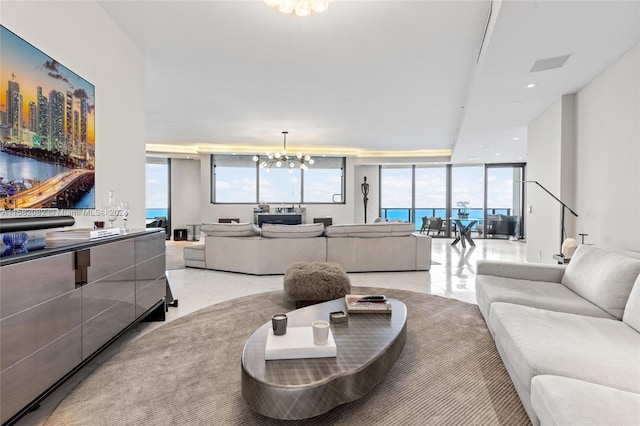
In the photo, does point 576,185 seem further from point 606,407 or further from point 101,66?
point 101,66

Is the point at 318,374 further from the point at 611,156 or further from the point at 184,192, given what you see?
the point at 184,192

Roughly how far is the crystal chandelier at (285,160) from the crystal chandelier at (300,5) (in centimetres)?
538

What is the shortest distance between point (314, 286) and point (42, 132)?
8.42 ft

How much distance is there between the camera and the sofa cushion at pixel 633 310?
1.96 meters

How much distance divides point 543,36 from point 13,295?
3910 millimetres

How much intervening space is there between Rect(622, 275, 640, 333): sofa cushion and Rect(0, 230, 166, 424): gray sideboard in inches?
127

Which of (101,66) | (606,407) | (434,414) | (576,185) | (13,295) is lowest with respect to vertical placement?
(434,414)

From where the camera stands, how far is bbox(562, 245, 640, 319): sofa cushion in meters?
2.19

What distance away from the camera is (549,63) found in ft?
10.8

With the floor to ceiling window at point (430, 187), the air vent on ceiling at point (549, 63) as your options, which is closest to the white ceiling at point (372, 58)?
the air vent on ceiling at point (549, 63)

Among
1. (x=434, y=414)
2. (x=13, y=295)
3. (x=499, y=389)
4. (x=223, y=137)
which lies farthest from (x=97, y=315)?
(x=223, y=137)

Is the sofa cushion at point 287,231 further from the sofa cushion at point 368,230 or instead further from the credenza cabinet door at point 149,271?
the credenza cabinet door at point 149,271

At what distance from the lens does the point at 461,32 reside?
3268mm

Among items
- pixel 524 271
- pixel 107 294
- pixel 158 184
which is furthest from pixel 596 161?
pixel 158 184
